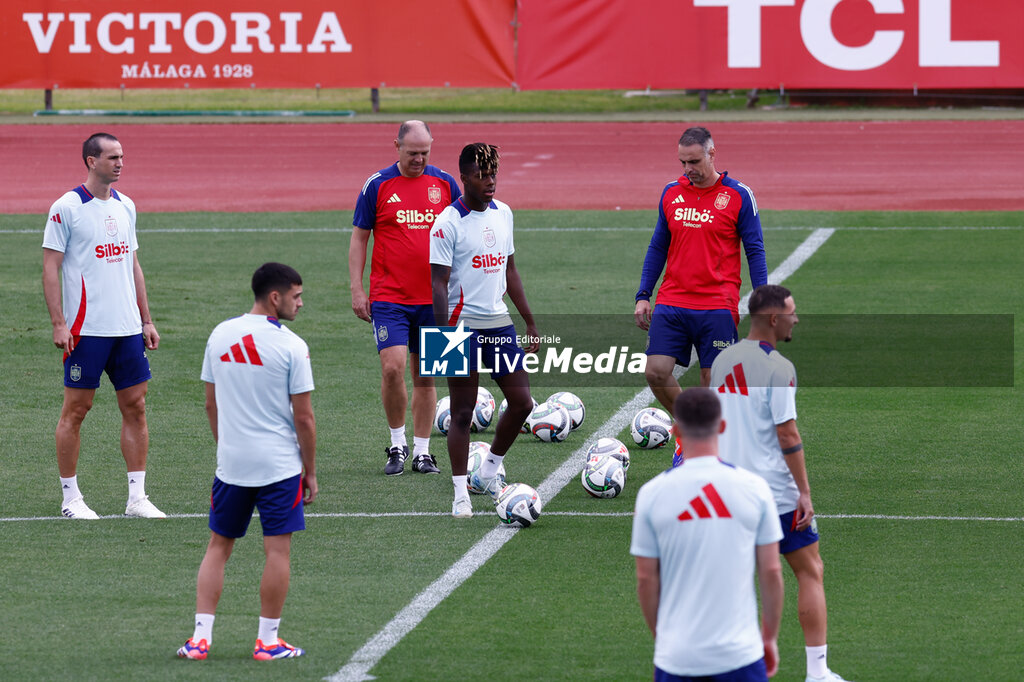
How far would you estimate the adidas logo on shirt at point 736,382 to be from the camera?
21.9 feet

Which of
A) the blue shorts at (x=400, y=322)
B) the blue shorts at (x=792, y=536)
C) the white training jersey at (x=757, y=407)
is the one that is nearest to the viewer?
the white training jersey at (x=757, y=407)

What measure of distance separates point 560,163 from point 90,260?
2242 centimetres

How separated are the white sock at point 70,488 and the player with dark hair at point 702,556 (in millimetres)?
5630

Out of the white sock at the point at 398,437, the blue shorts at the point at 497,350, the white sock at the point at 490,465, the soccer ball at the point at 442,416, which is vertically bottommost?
the white sock at the point at 490,465

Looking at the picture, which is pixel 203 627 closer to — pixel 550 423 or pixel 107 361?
pixel 107 361

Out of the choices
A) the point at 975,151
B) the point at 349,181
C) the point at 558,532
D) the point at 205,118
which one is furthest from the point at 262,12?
the point at 558,532

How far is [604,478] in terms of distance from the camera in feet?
34.0

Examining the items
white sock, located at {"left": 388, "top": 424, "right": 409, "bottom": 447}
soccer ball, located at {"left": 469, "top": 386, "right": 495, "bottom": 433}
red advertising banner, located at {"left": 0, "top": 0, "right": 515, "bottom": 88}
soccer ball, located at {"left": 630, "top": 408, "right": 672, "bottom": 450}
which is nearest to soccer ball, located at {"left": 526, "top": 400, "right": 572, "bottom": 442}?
soccer ball, located at {"left": 469, "top": 386, "right": 495, "bottom": 433}

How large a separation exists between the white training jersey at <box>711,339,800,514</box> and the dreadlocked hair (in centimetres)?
311

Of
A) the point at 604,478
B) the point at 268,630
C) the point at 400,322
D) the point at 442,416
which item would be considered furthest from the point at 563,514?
the point at 268,630

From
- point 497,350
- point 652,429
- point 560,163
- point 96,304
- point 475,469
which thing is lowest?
point 475,469

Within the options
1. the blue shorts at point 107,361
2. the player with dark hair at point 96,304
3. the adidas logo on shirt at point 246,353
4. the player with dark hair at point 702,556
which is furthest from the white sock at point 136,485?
the player with dark hair at point 702,556

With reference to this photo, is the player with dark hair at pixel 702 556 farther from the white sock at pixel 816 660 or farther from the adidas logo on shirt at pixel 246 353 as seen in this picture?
the adidas logo on shirt at pixel 246 353

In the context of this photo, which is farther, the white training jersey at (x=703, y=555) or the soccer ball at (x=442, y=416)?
the soccer ball at (x=442, y=416)
